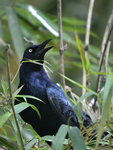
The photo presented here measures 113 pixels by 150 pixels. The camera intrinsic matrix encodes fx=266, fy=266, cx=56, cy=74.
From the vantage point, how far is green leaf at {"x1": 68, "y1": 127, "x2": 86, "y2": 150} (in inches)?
45.3

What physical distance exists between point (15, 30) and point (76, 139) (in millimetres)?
2004

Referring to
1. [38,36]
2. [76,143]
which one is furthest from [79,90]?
[76,143]

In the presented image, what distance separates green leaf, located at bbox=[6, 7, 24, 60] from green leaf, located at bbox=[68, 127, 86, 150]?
1628mm

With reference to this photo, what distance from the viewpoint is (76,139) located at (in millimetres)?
1182

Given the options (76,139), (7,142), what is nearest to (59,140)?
(76,139)

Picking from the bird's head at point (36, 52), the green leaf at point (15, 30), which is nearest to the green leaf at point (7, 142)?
the bird's head at point (36, 52)

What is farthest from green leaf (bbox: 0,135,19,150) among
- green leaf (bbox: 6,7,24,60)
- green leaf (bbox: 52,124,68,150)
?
green leaf (bbox: 6,7,24,60)

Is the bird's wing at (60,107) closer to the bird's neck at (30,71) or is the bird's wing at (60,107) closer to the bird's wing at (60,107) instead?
the bird's wing at (60,107)

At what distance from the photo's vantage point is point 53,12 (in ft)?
18.5

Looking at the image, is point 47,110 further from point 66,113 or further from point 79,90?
point 79,90

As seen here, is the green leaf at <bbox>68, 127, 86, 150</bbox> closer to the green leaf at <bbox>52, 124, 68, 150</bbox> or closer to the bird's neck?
the green leaf at <bbox>52, 124, 68, 150</bbox>

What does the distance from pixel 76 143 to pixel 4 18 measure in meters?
2.61

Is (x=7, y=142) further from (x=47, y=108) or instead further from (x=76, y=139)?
(x=47, y=108)

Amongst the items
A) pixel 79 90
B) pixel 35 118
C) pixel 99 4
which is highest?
pixel 99 4
